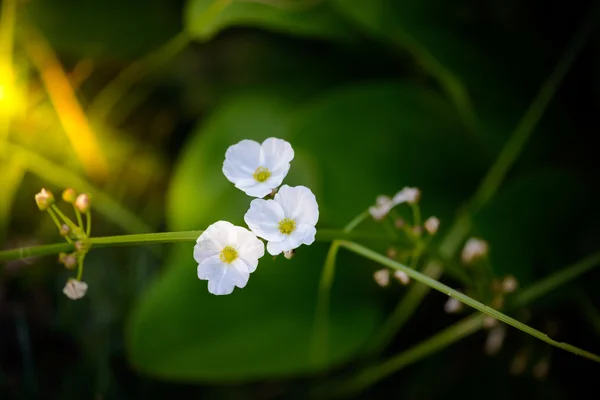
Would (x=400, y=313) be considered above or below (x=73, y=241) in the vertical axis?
above

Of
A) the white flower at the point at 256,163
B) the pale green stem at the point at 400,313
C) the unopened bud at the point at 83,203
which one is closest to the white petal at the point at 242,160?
the white flower at the point at 256,163

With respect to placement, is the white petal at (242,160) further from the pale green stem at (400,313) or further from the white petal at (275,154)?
the pale green stem at (400,313)

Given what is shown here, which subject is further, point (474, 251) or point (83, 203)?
point (474, 251)

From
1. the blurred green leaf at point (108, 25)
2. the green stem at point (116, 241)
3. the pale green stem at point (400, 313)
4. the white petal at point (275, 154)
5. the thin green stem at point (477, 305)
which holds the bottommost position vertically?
the thin green stem at point (477, 305)

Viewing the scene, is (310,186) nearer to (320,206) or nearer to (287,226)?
(320,206)

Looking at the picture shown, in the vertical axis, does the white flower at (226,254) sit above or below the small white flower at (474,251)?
below

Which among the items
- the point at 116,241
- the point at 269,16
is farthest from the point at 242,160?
the point at 269,16

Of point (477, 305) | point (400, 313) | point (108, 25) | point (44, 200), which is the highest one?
point (108, 25)
